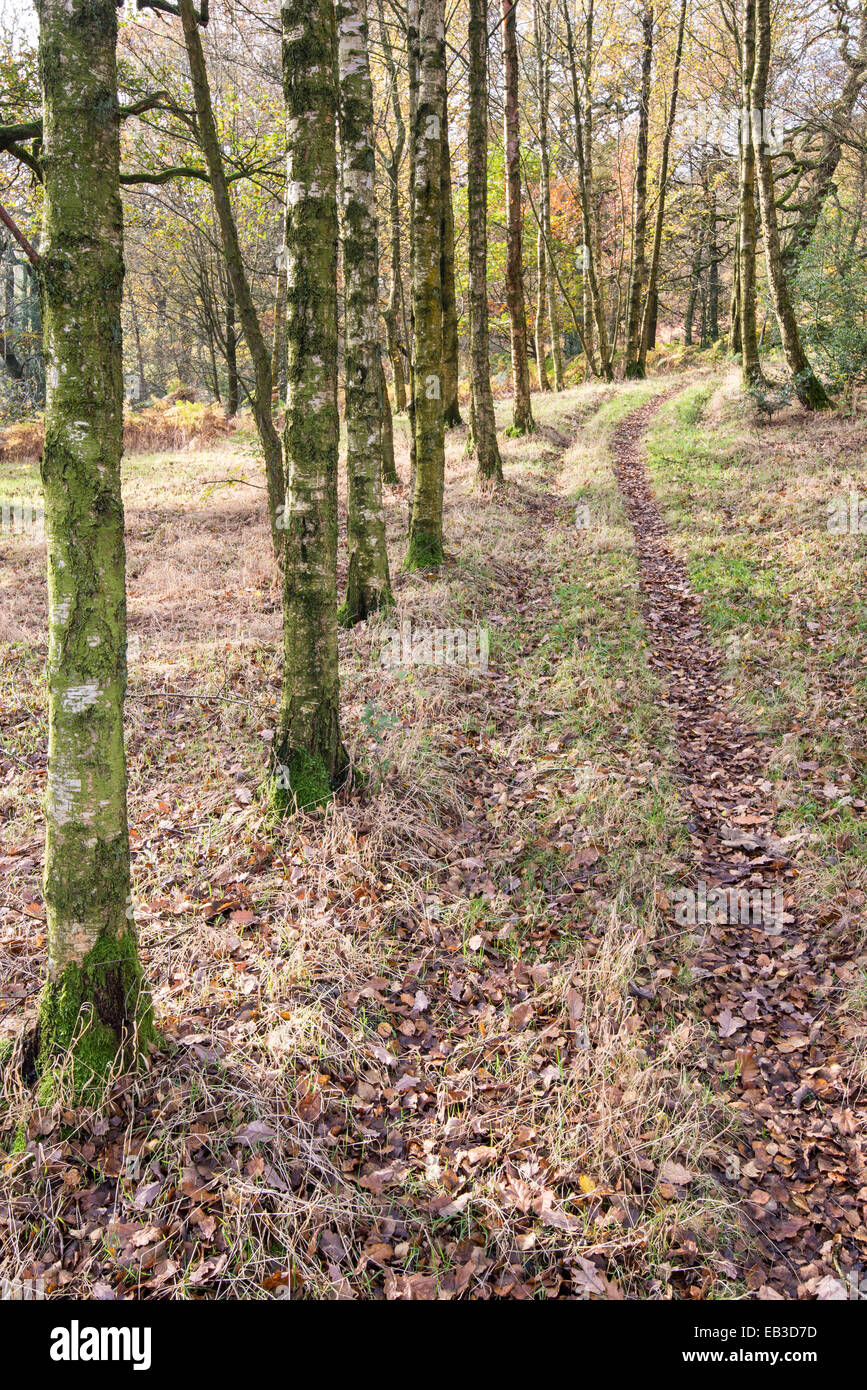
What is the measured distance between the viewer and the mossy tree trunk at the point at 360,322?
6895 millimetres

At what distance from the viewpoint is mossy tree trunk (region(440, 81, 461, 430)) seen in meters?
9.84

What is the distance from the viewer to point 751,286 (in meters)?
15.5

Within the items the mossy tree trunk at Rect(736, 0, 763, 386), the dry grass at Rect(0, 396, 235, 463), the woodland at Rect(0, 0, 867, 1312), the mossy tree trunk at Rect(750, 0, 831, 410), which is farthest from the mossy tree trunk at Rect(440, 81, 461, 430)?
the dry grass at Rect(0, 396, 235, 463)

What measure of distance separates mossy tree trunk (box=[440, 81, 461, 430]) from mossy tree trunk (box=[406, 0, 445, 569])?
22 centimetres

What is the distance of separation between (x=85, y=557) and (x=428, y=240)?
7518 millimetres

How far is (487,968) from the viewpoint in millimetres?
4359

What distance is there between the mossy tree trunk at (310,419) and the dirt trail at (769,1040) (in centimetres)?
275

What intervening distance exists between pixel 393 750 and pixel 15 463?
1847cm

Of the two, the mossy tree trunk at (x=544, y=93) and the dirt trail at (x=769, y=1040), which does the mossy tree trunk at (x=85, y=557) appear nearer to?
the dirt trail at (x=769, y=1040)

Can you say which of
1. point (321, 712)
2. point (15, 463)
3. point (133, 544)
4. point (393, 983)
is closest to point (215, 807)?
point (321, 712)

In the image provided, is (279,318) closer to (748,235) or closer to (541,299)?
(541,299)

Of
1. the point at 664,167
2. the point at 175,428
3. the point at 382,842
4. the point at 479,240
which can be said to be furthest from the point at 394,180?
the point at 382,842

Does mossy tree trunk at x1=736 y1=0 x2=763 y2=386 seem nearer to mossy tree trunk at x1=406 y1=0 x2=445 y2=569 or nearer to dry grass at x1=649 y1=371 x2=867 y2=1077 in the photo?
dry grass at x1=649 y1=371 x2=867 y2=1077
